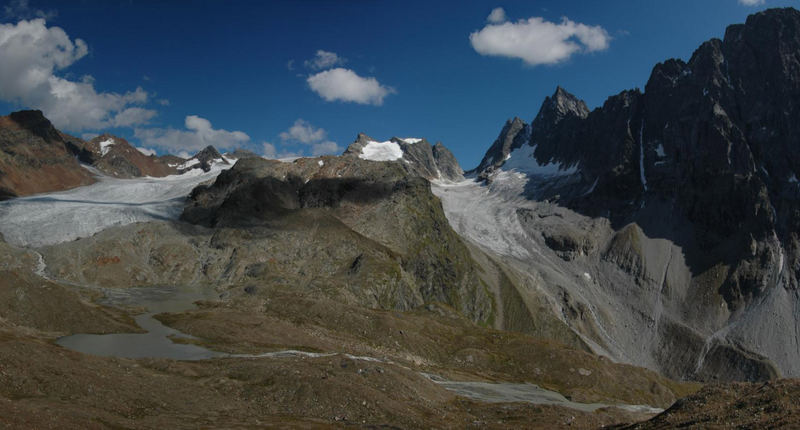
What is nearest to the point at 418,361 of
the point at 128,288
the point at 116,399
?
the point at 116,399

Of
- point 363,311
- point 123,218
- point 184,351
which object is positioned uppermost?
point 123,218

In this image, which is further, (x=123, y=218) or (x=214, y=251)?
(x=123, y=218)

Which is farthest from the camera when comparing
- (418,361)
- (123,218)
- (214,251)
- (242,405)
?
(123,218)

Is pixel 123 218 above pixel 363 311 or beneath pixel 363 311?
above

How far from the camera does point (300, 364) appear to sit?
73688 mm

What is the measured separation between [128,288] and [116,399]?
99.6 m

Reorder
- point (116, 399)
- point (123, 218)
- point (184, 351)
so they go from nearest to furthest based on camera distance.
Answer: point (116, 399) → point (184, 351) → point (123, 218)

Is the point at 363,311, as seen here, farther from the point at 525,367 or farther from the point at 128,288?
the point at 128,288

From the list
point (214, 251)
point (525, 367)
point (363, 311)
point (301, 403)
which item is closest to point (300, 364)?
point (301, 403)

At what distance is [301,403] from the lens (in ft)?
198

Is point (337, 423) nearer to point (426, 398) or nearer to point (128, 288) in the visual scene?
point (426, 398)

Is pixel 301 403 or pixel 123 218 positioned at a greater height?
pixel 123 218

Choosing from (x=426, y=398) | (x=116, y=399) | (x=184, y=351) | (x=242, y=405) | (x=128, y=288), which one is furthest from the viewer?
(x=128, y=288)

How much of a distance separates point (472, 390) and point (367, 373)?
2642 centimetres
